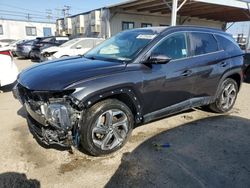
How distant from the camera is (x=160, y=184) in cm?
275

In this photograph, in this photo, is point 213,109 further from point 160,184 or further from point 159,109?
point 160,184

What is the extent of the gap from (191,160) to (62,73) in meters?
2.11

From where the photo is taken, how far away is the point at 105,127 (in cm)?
326

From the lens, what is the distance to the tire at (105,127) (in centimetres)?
302

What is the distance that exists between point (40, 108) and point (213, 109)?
3636 mm

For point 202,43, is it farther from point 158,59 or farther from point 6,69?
point 6,69

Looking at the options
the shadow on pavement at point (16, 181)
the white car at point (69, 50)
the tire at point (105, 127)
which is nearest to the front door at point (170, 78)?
the tire at point (105, 127)

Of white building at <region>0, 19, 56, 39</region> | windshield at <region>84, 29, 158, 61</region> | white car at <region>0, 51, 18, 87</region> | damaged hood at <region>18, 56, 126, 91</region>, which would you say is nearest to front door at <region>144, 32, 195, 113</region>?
windshield at <region>84, 29, 158, 61</region>

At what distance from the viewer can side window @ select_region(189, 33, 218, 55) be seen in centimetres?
420

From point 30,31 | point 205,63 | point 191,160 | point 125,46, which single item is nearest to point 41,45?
point 125,46

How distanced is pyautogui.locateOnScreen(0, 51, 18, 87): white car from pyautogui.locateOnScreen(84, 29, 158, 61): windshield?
3149 millimetres

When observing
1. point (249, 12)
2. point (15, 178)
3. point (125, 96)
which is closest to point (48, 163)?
point (15, 178)

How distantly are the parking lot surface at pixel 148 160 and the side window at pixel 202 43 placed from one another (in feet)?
4.57

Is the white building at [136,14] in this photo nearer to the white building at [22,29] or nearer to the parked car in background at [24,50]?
the parked car in background at [24,50]
